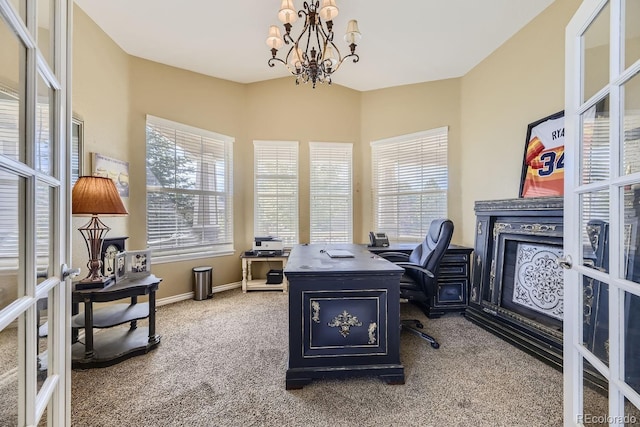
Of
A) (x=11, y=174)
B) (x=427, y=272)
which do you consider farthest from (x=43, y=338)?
(x=427, y=272)

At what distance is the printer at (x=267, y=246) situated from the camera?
154 inches

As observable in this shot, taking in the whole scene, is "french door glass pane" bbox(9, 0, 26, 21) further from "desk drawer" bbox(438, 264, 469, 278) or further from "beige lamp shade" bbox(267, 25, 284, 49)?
"desk drawer" bbox(438, 264, 469, 278)

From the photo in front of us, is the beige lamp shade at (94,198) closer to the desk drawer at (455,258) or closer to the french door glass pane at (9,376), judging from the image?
the french door glass pane at (9,376)

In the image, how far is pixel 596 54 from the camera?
1.09 m

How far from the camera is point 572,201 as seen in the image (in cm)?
121

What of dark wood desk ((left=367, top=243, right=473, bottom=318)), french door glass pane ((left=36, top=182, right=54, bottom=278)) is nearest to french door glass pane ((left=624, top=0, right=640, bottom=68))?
french door glass pane ((left=36, top=182, right=54, bottom=278))

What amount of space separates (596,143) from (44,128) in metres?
2.06

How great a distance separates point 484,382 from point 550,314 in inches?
34.5

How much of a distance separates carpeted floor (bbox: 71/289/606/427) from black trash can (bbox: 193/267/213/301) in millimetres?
1062

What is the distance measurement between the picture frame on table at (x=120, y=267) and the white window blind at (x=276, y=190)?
1.97 meters

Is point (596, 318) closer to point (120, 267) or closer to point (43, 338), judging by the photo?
point (43, 338)

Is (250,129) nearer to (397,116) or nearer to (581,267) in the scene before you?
(397,116)

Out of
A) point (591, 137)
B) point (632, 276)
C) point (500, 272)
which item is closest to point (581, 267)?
point (632, 276)

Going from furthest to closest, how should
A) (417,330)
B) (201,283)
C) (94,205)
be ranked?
(201,283) < (417,330) < (94,205)
